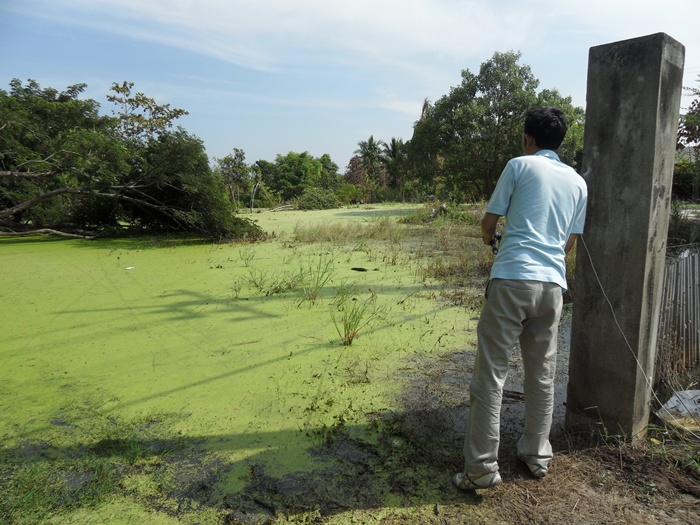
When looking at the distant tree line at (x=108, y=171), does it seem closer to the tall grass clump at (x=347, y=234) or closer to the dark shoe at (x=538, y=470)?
the tall grass clump at (x=347, y=234)

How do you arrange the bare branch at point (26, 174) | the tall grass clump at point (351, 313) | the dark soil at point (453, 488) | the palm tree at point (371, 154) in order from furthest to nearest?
the palm tree at point (371, 154) → the bare branch at point (26, 174) → the tall grass clump at point (351, 313) → the dark soil at point (453, 488)

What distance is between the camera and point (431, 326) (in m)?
3.84

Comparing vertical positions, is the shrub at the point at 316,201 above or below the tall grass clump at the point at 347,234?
above

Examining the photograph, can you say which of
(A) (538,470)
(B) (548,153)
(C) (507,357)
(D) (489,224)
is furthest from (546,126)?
(A) (538,470)

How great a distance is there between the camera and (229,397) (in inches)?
105

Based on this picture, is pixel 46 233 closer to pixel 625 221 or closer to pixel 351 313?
pixel 351 313

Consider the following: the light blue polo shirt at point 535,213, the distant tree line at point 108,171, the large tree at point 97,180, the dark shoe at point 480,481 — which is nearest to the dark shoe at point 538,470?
the dark shoe at point 480,481

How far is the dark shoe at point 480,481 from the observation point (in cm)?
179

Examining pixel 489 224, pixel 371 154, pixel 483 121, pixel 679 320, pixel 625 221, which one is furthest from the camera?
pixel 371 154

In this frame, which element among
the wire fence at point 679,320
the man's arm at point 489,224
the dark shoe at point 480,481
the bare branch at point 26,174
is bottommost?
the dark shoe at point 480,481

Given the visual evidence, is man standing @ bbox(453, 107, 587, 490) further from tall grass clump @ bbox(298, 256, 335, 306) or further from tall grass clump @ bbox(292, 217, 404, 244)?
tall grass clump @ bbox(292, 217, 404, 244)

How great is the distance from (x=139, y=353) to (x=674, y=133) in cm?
336

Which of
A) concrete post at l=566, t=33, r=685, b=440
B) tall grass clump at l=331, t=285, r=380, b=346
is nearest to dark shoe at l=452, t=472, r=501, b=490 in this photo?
concrete post at l=566, t=33, r=685, b=440

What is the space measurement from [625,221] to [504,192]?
605mm
